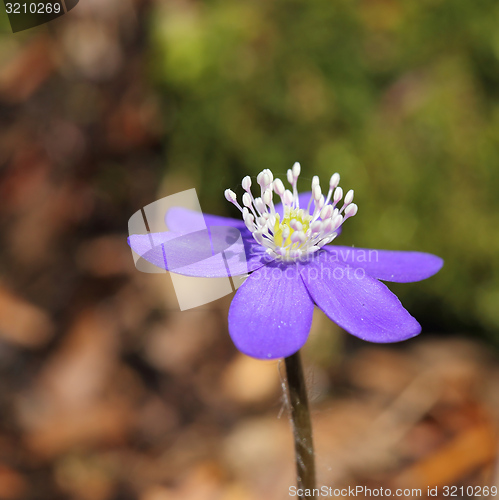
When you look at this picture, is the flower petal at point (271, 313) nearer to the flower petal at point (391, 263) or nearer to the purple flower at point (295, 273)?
the purple flower at point (295, 273)

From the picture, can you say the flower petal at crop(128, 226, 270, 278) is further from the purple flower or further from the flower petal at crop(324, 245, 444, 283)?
the flower petal at crop(324, 245, 444, 283)

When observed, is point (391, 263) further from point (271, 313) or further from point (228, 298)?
point (228, 298)

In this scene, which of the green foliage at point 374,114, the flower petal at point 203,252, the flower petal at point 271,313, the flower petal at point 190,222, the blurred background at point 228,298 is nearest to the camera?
the flower petal at point 271,313

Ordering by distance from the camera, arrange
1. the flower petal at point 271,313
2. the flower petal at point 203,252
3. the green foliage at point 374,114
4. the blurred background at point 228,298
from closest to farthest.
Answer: the flower petal at point 271,313 → the flower petal at point 203,252 → the blurred background at point 228,298 → the green foliage at point 374,114

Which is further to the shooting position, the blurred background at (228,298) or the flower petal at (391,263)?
the blurred background at (228,298)

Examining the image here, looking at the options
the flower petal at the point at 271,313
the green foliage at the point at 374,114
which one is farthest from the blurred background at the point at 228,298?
the flower petal at the point at 271,313

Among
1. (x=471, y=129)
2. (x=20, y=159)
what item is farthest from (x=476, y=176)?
(x=20, y=159)

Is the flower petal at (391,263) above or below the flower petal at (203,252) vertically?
below

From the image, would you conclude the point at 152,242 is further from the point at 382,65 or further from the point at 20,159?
the point at 20,159
